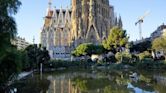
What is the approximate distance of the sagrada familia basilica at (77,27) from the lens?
133m

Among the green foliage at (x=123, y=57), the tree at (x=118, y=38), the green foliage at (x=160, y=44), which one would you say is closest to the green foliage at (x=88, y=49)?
the tree at (x=118, y=38)

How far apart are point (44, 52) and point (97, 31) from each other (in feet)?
181

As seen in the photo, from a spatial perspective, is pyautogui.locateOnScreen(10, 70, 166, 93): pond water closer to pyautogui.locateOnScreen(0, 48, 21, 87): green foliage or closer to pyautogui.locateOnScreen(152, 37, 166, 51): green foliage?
pyautogui.locateOnScreen(0, 48, 21, 87): green foliage

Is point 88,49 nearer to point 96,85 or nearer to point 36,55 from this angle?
point 36,55

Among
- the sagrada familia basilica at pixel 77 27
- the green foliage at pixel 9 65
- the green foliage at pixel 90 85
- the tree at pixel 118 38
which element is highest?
the sagrada familia basilica at pixel 77 27

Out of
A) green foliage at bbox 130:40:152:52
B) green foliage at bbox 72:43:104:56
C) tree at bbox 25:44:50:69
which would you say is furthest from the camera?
green foliage at bbox 130:40:152:52

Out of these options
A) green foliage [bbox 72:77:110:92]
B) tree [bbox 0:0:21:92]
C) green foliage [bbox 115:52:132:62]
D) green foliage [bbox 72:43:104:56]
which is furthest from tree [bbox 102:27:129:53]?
tree [bbox 0:0:21:92]

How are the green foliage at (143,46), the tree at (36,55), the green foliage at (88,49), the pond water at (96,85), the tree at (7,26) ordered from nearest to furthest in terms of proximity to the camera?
1. the tree at (7,26)
2. the pond water at (96,85)
3. the tree at (36,55)
4. the green foliage at (88,49)
5. the green foliage at (143,46)

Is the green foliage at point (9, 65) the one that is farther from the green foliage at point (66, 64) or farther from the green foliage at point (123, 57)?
the green foliage at point (123, 57)

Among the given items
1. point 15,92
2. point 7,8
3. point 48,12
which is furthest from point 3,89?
point 48,12

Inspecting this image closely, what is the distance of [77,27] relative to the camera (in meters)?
136

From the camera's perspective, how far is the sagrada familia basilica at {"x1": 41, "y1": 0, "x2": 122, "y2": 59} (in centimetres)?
13331

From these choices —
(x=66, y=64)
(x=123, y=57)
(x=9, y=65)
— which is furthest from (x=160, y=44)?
(x=9, y=65)

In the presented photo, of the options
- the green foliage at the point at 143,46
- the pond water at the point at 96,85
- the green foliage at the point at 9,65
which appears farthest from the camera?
the green foliage at the point at 143,46
